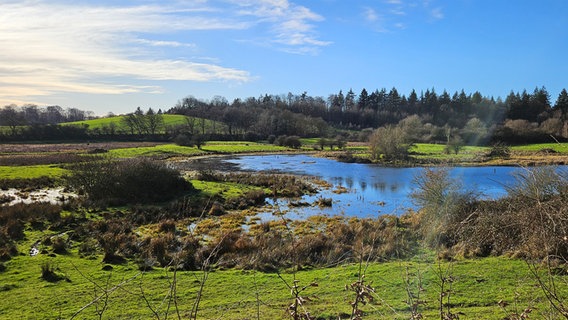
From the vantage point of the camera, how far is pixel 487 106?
100m

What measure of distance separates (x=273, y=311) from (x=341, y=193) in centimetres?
2641

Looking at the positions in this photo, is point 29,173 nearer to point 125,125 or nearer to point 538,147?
point 125,125

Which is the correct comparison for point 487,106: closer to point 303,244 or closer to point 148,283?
point 303,244

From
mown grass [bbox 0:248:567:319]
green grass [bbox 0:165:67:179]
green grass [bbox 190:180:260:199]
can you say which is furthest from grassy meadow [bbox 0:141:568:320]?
green grass [bbox 0:165:67:179]

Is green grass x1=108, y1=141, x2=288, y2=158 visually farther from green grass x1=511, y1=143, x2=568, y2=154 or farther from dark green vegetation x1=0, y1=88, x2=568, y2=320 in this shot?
green grass x1=511, y1=143, x2=568, y2=154

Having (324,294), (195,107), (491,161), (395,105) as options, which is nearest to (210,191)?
(324,294)

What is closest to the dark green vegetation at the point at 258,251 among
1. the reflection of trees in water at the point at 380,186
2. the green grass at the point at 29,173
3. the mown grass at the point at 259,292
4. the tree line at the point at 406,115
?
the mown grass at the point at 259,292

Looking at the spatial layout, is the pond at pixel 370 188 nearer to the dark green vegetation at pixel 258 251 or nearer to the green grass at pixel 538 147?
the dark green vegetation at pixel 258 251

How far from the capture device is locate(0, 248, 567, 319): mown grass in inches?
310

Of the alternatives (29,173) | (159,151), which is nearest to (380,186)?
(29,173)

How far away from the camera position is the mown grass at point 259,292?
787cm

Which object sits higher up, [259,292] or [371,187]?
[259,292]

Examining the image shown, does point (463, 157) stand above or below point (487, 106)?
below

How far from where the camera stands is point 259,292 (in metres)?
9.97
